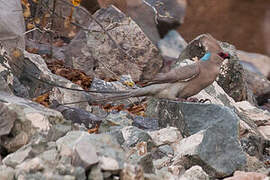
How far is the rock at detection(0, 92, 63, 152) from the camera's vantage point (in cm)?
554

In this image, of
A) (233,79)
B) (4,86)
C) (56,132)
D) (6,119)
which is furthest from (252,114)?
(6,119)

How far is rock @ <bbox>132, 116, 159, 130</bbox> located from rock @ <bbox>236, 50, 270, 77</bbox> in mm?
6236

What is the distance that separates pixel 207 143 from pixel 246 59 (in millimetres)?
7635

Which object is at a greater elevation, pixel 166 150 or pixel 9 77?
pixel 9 77

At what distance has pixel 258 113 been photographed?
819 cm

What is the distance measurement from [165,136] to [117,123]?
0.53 m

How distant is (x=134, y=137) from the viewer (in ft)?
20.3

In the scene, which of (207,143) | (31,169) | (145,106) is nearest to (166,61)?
(145,106)

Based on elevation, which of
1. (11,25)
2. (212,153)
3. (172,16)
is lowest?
(212,153)

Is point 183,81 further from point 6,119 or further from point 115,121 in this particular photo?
point 6,119

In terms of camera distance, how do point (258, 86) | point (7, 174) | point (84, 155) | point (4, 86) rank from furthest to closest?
point (258, 86) → point (4, 86) → point (7, 174) → point (84, 155)

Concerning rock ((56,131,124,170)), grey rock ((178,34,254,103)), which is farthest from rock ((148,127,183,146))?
grey rock ((178,34,254,103))

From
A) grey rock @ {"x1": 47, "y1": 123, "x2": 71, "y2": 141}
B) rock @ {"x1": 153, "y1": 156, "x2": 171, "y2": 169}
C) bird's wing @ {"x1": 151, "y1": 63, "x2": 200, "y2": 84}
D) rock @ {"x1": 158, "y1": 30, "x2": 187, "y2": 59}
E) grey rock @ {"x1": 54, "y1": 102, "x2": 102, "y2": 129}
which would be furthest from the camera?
rock @ {"x1": 158, "y1": 30, "x2": 187, "y2": 59}

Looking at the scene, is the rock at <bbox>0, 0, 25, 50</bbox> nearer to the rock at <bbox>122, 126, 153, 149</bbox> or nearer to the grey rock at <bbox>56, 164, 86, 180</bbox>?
the rock at <bbox>122, 126, 153, 149</bbox>
